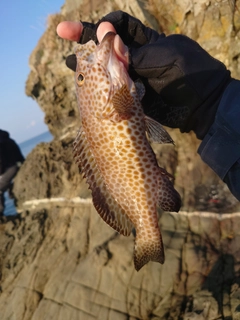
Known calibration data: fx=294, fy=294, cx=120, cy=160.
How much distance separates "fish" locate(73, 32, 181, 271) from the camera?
3354 mm

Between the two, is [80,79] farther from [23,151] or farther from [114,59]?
[23,151]

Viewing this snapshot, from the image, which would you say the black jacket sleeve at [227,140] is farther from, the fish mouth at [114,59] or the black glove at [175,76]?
the fish mouth at [114,59]

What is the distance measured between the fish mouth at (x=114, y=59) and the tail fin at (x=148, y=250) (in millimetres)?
1795

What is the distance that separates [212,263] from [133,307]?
87.4 inches

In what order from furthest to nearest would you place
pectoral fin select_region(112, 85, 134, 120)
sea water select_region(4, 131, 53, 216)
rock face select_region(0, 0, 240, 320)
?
sea water select_region(4, 131, 53, 216), rock face select_region(0, 0, 240, 320), pectoral fin select_region(112, 85, 134, 120)

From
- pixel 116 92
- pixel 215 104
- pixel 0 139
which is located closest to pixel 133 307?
pixel 215 104

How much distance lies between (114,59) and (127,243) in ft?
17.9

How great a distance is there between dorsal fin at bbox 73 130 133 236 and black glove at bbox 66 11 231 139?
1268mm

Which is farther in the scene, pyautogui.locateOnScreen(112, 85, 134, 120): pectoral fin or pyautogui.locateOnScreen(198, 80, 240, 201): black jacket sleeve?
pyautogui.locateOnScreen(198, 80, 240, 201): black jacket sleeve

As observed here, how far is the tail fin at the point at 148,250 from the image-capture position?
3398 millimetres

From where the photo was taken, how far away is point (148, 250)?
3.41 meters

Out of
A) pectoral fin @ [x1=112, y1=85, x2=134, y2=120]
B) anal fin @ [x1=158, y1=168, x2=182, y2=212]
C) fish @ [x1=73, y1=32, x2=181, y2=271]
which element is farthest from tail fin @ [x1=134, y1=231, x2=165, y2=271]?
pectoral fin @ [x1=112, y1=85, x2=134, y2=120]

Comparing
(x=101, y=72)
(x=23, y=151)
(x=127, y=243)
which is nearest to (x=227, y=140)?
(x=101, y=72)

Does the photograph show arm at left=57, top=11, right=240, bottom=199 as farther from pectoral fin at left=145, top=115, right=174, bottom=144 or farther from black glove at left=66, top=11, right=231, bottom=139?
pectoral fin at left=145, top=115, right=174, bottom=144
